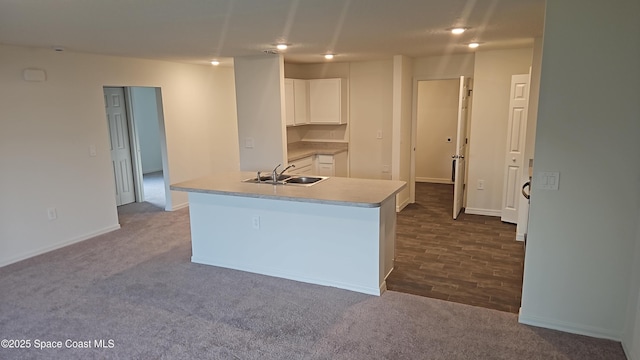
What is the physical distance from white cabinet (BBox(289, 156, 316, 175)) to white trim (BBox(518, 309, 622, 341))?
360 centimetres

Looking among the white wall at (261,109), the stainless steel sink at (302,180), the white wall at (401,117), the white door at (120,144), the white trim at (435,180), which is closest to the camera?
the stainless steel sink at (302,180)

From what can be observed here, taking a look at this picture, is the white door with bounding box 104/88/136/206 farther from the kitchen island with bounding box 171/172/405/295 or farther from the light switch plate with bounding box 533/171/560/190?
the light switch plate with bounding box 533/171/560/190

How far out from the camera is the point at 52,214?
4.50 m

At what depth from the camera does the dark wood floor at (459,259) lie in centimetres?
338

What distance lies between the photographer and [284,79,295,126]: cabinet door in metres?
5.74

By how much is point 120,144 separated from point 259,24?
4.44 m

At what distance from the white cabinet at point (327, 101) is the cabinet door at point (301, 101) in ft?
0.24

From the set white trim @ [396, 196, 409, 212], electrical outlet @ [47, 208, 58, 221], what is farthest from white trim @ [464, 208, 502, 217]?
electrical outlet @ [47, 208, 58, 221]

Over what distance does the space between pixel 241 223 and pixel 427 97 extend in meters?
5.33

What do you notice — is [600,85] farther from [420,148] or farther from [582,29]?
[420,148]

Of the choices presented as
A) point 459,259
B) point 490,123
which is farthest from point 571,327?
point 490,123

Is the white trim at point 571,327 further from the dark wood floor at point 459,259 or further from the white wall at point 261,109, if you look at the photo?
the white wall at point 261,109

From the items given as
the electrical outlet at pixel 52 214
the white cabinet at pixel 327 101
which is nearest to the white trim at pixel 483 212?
the white cabinet at pixel 327 101

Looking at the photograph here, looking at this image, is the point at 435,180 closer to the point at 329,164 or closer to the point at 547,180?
the point at 329,164
